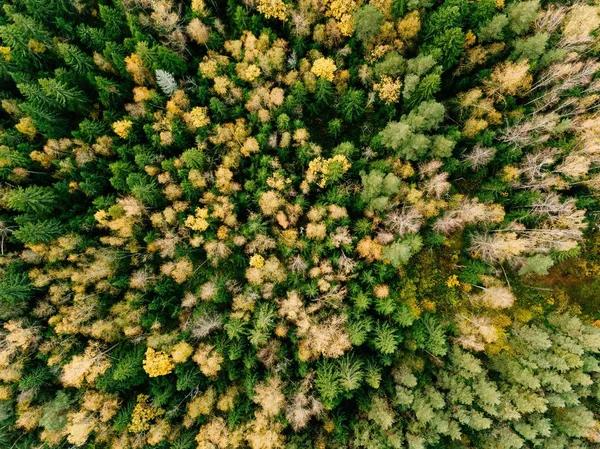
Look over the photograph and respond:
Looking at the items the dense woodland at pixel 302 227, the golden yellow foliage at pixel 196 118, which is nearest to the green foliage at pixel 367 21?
the dense woodland at pixel 302 227

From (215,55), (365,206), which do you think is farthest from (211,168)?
(365,206)

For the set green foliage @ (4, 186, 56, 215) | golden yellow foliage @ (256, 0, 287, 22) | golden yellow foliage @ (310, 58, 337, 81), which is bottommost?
green foliage @ (4, 186, 56, 215)

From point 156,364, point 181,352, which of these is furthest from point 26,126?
point 181,352

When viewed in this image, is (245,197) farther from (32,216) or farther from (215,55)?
(32,216)

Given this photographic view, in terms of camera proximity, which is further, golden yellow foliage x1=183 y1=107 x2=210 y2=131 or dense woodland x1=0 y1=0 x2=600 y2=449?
golden yellow foliage x1=183 y1=107 x2=210 y2=131

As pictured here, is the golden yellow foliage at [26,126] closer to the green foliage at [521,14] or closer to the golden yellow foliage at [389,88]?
the golden yellow foliage at [389,88]

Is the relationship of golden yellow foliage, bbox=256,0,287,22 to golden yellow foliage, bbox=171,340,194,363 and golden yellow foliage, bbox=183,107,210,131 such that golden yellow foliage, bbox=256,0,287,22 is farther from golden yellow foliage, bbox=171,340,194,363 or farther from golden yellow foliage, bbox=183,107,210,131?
golden yellow foliage, bbox=171,340,194,363

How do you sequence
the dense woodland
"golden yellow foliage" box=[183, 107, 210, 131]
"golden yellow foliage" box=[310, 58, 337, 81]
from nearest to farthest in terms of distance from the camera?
the dense woodland < "golden yellow foliage" box=[310, 58, 337, 81] < "golden yellow foliage" box=[183, 107, 210, 131]

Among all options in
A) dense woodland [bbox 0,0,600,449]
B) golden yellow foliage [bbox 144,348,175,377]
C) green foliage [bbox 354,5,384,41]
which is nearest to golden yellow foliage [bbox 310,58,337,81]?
dense woodland [bbox 0,0,600,449]

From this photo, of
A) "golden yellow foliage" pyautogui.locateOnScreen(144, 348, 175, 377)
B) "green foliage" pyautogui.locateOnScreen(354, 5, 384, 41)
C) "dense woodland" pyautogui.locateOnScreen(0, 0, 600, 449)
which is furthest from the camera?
"golden yellow foliage" pyautogui.locateOnScreen(144, 348, 175, 377)
